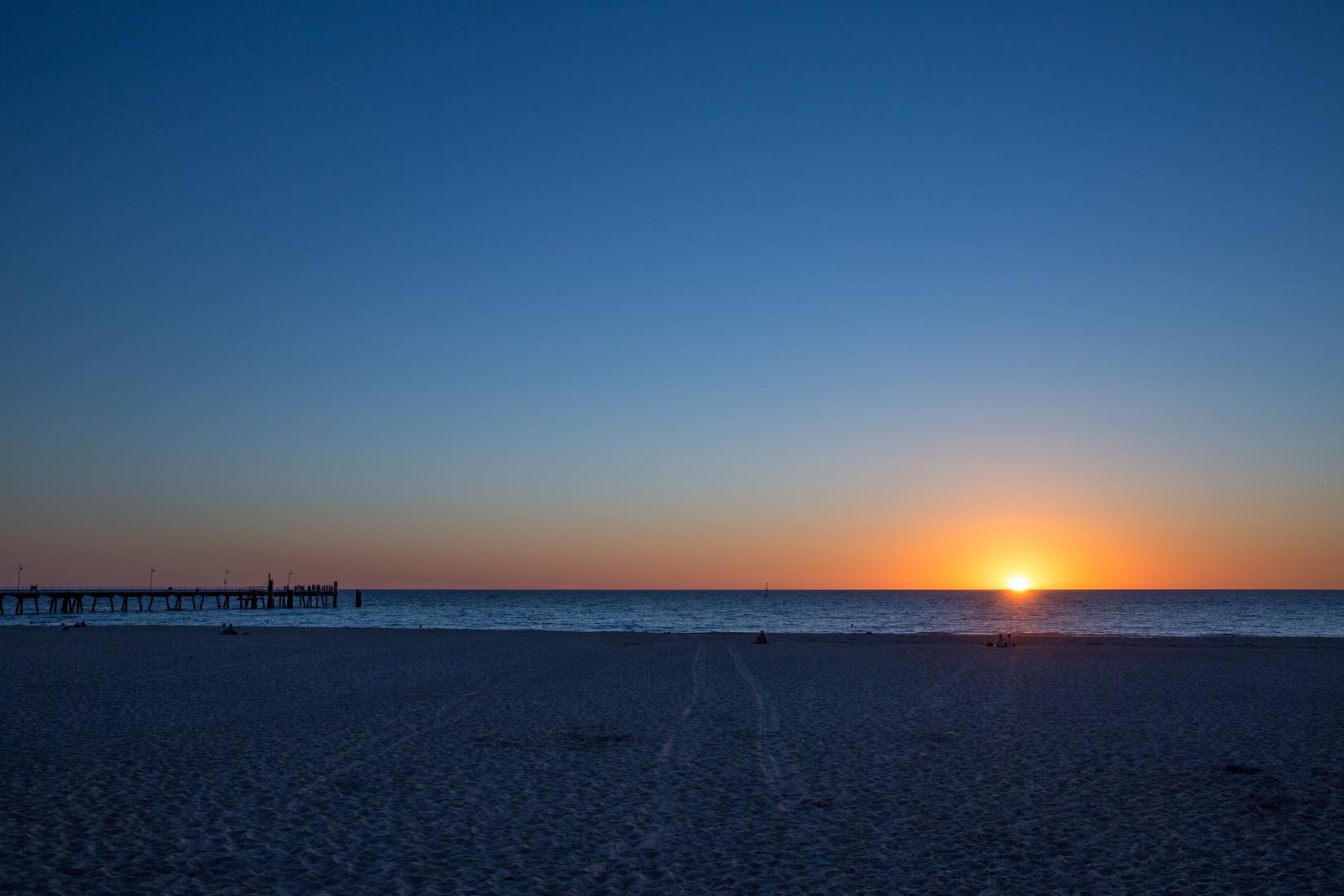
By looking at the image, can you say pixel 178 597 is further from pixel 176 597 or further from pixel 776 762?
pixel 776 762

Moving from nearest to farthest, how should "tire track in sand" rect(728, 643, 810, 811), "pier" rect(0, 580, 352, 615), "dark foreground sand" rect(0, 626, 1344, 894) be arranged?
"dark foreground sand" rect(0, 626, 1344, 894), "tire track in sand" rect(728, 643, 810, 811), "pier" rect(0, 580, 352, 615)

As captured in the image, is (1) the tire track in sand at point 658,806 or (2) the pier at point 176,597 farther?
(2) the pier at point 176,597

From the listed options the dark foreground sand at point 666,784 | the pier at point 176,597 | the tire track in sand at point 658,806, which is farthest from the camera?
the pier at point 176,597

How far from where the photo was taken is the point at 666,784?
12.1 m

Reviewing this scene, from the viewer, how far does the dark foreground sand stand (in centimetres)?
842

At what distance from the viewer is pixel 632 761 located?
1352 cm

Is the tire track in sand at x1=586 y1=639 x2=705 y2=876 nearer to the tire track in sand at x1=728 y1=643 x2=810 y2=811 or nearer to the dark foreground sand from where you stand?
the dark foreground sand

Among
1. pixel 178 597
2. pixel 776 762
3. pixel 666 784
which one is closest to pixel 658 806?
pixel 666 784

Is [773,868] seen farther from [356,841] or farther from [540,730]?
[540,730]

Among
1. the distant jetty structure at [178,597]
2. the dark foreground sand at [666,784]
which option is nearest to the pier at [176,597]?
the distant jetty structure at [178,597]

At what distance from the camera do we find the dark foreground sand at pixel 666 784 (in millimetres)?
8422

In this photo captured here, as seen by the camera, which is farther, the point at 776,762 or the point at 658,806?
the point at 776,762

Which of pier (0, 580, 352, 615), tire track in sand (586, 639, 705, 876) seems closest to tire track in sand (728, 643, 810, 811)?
tire track in sand (586, 639, 705, 876)

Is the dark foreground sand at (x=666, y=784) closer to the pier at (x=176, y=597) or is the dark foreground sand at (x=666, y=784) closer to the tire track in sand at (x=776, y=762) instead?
the tire track in sand at (x=776, y=762)
